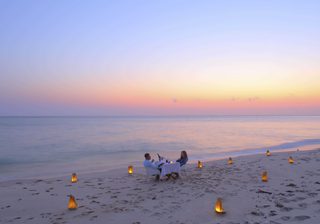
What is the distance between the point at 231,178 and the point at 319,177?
295 cm

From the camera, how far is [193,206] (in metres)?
A: 6.75

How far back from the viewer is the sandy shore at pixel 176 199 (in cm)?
599

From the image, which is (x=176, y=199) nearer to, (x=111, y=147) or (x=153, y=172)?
(x=153, y=172)

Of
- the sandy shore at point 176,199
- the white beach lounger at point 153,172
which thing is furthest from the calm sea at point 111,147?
the white beach lounger at point 153,172

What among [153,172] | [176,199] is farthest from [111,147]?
[176,199]

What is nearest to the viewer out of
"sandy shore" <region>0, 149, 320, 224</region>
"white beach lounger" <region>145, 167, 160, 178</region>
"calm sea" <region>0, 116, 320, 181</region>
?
"sandy shore" <region>0, 149, 320, 224</region>

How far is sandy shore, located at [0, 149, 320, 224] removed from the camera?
5.99 meters

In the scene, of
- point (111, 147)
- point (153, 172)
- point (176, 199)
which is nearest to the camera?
point (176, 199)

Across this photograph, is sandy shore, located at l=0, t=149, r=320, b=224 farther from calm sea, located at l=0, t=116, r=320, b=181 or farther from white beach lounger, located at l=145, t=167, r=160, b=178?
calm sea, located at l=0, t=116, r=320, b=181

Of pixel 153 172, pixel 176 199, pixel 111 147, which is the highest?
pixel 153 172

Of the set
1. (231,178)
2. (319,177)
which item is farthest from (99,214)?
(319,177)

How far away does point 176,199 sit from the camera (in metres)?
7.41

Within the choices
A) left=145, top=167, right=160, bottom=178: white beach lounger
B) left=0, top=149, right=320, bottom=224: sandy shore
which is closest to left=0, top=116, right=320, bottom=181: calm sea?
left=0, top=149, right=320, bottom=224: sandy shore

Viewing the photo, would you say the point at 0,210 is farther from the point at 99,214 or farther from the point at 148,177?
the point at 148,177
